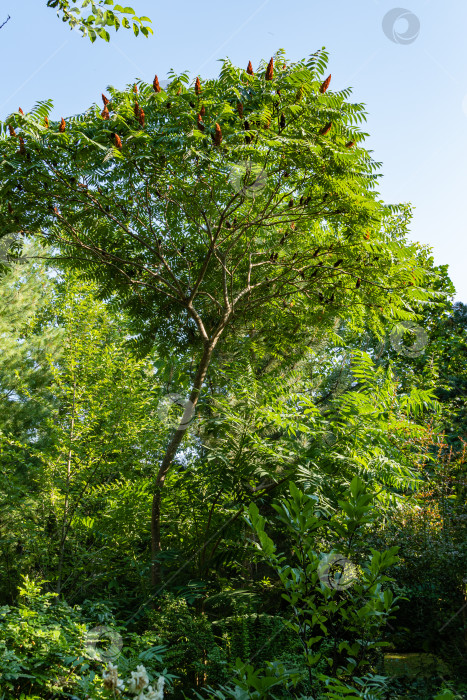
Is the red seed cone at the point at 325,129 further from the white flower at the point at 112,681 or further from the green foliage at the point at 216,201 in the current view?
the white flower at the point at 112,681

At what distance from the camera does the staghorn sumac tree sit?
11.9ft

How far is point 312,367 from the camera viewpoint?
7.18 m

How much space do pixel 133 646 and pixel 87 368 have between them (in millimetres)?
3483

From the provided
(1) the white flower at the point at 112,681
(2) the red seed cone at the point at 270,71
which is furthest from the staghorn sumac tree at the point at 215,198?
(1) the white flower at the point at 112,681

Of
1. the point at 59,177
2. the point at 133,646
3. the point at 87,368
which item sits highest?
the point at 59,177

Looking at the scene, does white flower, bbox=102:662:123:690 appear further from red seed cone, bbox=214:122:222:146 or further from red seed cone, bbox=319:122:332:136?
red seed cone, bbox=319:122:332:136

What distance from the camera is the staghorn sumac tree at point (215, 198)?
3627 millimetres

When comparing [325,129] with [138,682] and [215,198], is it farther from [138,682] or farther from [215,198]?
[138,682]

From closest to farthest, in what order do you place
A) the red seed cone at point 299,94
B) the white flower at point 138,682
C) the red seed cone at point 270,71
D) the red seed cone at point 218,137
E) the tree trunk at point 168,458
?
the white flower at point 138,682
the red seed cone at point 218,137
the red seed cone at point 270,71
the red seed cone at point 299,94
the tree trunk at point 168,458

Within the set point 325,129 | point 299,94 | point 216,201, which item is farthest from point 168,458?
point 299,94

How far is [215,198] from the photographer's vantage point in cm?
444

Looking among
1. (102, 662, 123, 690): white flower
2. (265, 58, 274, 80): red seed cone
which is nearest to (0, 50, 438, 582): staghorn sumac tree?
(265, 58, 274, 80): red seed cone

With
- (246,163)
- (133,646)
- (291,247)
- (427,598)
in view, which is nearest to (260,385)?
(291,247)

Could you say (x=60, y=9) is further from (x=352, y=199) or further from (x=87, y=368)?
(x=87, y=368)
